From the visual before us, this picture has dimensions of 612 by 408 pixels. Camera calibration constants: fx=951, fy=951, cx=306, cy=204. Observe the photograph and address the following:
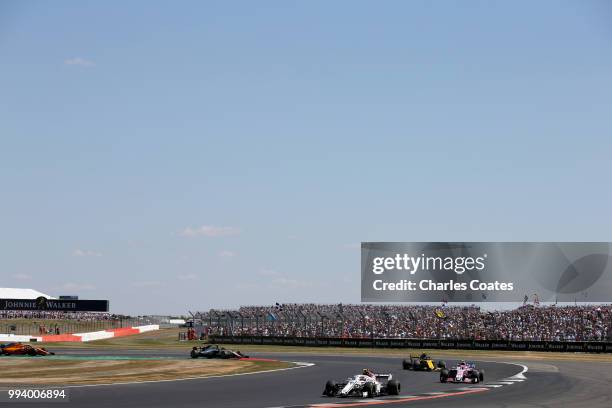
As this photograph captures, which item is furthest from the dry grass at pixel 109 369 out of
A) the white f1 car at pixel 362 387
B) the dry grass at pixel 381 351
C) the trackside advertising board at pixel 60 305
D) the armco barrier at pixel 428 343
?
the trackside advertising board at pixel 60 305

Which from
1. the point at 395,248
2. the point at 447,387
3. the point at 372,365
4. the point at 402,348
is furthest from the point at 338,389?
the point at 395,248

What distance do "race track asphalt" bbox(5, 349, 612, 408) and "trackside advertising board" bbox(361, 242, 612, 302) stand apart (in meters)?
42.0

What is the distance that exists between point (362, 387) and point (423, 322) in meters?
52.4

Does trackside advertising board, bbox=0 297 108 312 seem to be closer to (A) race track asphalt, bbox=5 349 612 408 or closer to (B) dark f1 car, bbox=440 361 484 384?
(A) race track asphalt, bbox=5 349 612 408

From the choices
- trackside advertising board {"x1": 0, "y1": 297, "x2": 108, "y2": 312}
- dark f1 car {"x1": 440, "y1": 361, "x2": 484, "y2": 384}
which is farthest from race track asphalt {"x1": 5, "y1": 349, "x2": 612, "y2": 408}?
trackside advertising board {"x1": 0, "y1": 297, "x2": 108, "y2": 312}

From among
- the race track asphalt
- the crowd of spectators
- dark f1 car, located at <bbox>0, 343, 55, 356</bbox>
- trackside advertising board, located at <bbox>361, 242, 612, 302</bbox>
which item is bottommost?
the race track asphalt

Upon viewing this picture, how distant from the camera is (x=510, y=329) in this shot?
257ft

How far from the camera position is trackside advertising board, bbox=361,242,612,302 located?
87.4 meters

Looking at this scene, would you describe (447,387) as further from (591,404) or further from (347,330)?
(347,330)

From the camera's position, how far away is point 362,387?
30.7 metres

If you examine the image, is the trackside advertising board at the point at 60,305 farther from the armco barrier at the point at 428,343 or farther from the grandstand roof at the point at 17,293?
the armco barrier at the point at 428,343

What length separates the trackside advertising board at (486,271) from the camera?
287 feet

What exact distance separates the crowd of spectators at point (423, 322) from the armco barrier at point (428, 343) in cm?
131

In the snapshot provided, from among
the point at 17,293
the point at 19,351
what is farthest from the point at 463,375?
A: the point at 17,293
